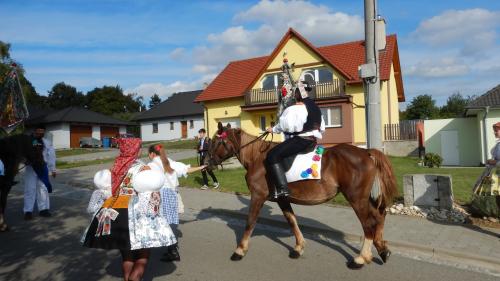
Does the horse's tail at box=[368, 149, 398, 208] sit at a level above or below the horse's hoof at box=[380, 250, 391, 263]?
above

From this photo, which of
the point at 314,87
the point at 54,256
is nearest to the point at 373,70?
the point at 54,256

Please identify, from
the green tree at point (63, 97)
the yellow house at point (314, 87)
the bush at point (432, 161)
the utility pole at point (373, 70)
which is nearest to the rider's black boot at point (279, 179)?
the utility pole at point (373, 70)

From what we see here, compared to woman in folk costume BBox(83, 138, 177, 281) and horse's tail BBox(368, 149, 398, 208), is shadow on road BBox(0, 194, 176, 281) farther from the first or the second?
horse's tail BBox(368, 149, 398, 208)

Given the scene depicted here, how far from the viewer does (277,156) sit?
227 inches

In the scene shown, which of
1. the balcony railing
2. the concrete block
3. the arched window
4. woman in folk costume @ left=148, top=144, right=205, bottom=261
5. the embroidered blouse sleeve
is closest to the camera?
the embroidered blouse sleeve

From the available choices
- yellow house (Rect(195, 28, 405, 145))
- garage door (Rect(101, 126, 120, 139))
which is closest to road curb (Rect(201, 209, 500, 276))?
yellow house (Rect(195, 28, 405, 145))

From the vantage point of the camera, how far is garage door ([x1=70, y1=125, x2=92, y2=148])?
47719mm

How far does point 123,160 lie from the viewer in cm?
426

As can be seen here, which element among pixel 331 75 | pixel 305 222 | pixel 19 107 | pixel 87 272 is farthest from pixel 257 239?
pixel 331 75

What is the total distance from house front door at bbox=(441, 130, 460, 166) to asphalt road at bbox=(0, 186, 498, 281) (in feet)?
57.6

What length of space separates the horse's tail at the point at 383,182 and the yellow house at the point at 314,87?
60.9ft

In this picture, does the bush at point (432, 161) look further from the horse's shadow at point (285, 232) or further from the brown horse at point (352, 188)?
the brown horse at point (352, 188)

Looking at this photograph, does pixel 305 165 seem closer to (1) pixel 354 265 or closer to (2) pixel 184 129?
(1) pixel 354 265

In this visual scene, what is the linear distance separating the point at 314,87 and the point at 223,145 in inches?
819
